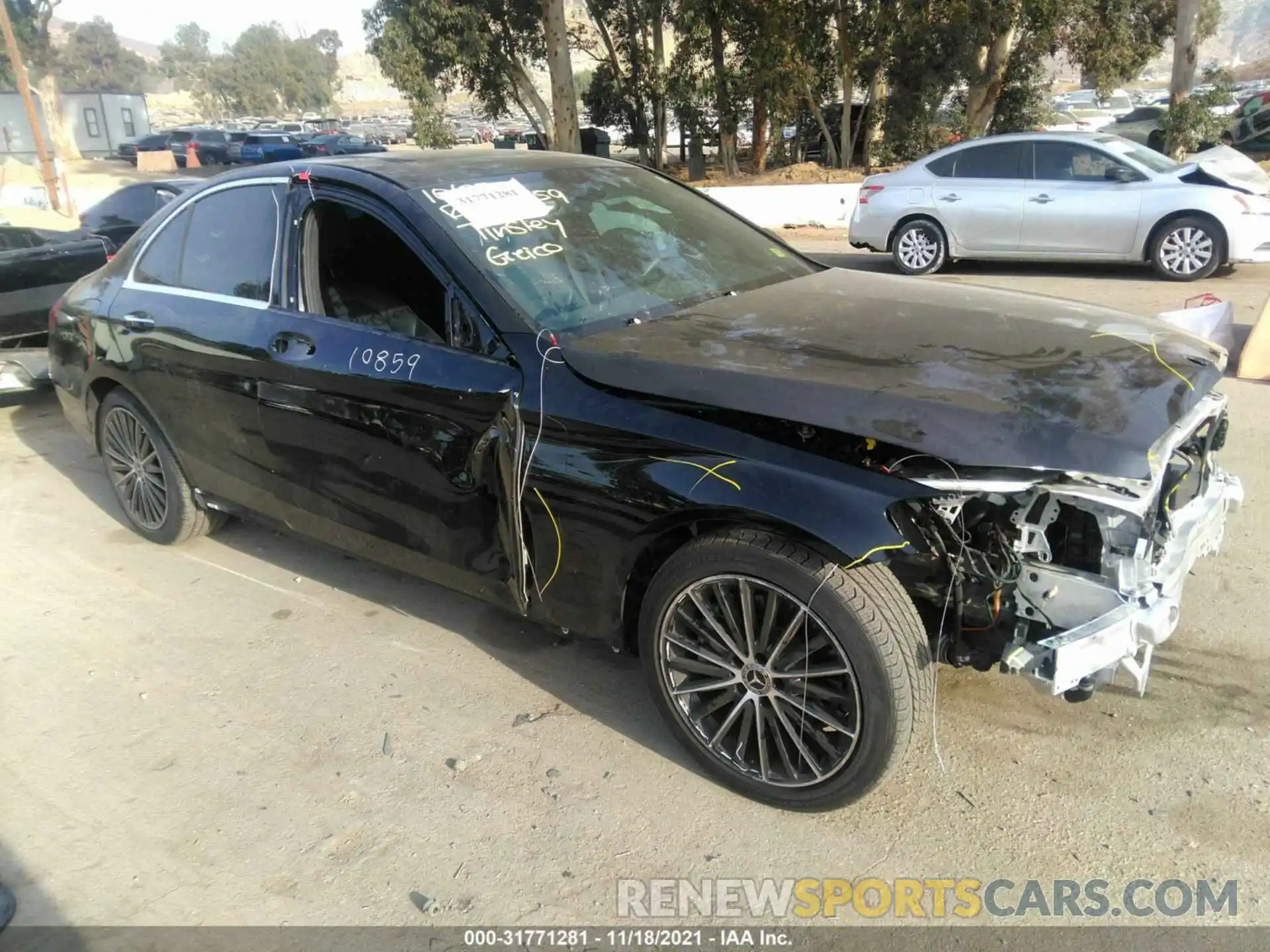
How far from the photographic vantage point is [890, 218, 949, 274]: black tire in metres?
11.2

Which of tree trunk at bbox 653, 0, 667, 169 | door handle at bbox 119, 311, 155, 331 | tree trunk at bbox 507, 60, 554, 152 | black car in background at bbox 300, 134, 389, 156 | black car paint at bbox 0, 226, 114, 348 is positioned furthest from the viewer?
black car in background at bbox 300, 134, 389, 156

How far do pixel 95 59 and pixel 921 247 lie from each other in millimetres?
106059

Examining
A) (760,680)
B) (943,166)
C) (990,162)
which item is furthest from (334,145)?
(760,680)

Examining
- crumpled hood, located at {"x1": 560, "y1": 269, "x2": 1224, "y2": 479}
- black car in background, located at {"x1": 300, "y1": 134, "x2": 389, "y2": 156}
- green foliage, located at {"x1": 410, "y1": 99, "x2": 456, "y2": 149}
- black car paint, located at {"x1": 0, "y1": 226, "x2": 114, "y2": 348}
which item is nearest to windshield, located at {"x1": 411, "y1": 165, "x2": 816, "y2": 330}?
crumpled hood, located at {"x1": 560, "y1": 269, "x2": 1224, "y2": 479}

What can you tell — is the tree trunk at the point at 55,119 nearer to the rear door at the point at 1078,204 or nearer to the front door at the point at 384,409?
the rear door at the point at 1078,204

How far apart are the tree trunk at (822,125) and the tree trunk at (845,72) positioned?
20cm

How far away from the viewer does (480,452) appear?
3129mm

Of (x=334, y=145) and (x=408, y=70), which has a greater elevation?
(x=408, y=70)

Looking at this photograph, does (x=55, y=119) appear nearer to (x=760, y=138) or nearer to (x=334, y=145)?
(x=334, y=145)

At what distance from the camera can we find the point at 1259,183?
977 cm

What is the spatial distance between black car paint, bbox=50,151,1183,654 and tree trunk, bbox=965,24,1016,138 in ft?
61.9

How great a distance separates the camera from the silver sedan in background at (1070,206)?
9.64m

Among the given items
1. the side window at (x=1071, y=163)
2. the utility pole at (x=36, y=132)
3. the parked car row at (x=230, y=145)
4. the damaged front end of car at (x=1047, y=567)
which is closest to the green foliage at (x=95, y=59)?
the parked car row at (x=230, y=145)

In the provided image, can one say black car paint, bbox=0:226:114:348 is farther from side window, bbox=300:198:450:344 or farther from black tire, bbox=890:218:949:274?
black tire, bbox=890:218:949:274
